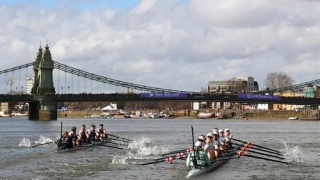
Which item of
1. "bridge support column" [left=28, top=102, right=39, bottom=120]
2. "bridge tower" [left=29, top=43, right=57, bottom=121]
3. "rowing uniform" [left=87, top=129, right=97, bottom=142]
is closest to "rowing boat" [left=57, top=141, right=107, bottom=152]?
"rowing uniform" [left=87, top=129, right=97, bottom=142]

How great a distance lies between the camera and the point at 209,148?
115 feet

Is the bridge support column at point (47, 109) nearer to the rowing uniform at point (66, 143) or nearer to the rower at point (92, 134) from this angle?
the rower at point (92, 134)

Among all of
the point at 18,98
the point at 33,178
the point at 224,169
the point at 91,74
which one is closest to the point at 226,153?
the point at 224,169

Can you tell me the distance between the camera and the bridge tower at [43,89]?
134m

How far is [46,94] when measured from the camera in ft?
443

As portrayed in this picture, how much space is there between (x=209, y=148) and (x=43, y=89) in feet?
351

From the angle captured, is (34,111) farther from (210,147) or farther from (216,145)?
(210,147)

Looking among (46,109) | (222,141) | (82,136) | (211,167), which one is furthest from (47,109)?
(211,167)

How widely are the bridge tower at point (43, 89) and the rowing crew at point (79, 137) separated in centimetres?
8296

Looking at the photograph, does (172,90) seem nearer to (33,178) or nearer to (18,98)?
(18,98)

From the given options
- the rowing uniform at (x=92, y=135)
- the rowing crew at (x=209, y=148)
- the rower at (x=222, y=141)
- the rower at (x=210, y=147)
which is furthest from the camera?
the rowing uniform at (x=92, y=135)

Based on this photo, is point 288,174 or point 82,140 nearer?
point 288,174

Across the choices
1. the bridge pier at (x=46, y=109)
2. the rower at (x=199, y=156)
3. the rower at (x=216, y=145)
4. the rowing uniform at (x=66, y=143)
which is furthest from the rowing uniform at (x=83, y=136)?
→ the bridge pier at (x=46, y=109)

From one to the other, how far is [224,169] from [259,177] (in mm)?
2184
